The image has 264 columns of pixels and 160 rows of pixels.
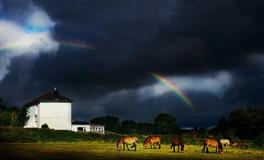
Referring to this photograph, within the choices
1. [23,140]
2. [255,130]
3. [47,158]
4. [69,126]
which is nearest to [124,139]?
[47,158]

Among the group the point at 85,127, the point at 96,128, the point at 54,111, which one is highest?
the point at 54,111

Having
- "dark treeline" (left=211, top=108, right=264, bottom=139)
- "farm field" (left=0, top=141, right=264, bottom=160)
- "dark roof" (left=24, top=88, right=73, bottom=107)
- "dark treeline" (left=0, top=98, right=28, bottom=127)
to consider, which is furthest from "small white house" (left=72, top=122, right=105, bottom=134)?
"farm field" (left=0, top=141, right=264, bottom=160)

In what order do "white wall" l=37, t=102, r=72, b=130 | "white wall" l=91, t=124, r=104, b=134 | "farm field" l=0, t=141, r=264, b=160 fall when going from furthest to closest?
"white wall" l=91, t=124, r=104, b=134
"white wall" l=37, t=102, r=72, b=130
"farm field" l=0, t=141, r=264, b=160

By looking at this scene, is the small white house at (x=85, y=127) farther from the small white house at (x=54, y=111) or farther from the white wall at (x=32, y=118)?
the small white house at (x=54, y=111)

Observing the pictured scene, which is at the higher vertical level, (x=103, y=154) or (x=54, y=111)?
(x=54, y=111)

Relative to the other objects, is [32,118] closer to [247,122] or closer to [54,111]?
[54,111]

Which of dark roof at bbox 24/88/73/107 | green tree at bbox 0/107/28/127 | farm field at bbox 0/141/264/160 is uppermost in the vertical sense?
dark roof at bbox 24/88/73/107

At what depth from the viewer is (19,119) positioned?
359 feet

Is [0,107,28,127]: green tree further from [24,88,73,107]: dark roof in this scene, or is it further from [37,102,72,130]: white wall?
[24,88,73,107]: dark roof

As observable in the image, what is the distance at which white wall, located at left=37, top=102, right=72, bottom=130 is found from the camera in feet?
399

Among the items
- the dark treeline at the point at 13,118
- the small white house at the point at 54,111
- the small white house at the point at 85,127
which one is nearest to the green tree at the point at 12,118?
the dark treeline at the point at 13,118

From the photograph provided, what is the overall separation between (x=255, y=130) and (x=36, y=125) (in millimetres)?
59461

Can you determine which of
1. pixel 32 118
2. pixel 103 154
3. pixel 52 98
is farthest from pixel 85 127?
pixel 103 154

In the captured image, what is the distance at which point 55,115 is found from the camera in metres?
122
